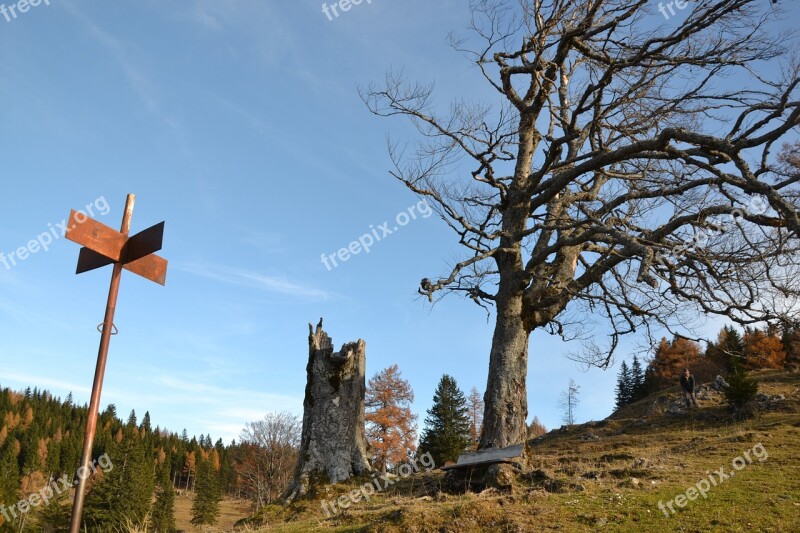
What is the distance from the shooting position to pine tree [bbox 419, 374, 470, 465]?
3734 centimetres

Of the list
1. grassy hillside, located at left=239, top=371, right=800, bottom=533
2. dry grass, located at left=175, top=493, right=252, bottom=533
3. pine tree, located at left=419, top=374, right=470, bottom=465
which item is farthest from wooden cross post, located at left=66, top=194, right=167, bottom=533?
dry grass, located at left=175, top=493, right=252, bottom=533

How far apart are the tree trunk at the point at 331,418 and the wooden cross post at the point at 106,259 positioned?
6.24 meters

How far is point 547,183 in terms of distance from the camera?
1146 cm

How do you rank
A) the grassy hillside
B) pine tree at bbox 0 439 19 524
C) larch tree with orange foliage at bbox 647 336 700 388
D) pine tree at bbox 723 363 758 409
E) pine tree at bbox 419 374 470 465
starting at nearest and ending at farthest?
1. the grassy hillside
2. pine tree at bbox 723 363 758 409
3. pine tree at bbox 419 374 470 465
4. pine tree at bbox 0 439 19 524
5. larch tree with orange foliage at bbox 647 336 700 388

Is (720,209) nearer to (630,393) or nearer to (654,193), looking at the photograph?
(654,193)

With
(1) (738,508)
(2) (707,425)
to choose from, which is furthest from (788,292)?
(2) (707,425)

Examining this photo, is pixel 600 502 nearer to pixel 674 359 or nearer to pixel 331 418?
pixel 331 418

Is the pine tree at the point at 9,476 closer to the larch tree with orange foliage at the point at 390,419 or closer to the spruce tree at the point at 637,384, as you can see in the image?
the larch tree with orange foliage at the point at 390,419

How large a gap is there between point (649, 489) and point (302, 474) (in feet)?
19.2

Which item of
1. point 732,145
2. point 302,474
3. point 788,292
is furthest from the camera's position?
point 302,474

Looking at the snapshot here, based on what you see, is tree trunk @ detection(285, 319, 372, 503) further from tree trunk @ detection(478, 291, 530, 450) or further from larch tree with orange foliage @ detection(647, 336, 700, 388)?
larch tree with orange foliage @ detection(647, 336, 700, 388)

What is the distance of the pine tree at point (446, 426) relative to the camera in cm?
3734

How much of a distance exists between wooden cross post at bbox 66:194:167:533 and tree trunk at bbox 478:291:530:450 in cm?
701

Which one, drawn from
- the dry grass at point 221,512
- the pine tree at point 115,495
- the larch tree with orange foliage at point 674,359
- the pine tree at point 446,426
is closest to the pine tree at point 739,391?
the pine tree at point 446,426
